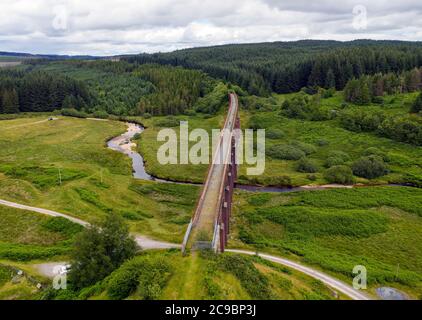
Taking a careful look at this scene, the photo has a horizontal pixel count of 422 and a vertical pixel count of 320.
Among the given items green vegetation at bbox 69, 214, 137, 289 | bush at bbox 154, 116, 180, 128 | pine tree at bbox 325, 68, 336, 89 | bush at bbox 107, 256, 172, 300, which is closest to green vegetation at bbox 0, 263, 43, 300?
green vegetation at bbox 69, 214, 137, 289

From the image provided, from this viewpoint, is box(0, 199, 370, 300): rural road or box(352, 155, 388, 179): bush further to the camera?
box(352, 155, 388, 179): bush

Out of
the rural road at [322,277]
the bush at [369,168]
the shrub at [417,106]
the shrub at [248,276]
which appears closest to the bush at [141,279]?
the shrub at [248,276]

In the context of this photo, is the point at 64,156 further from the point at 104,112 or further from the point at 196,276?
the point at 196,276

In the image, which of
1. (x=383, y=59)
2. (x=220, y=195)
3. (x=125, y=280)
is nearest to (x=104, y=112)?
(x=220, y=195)

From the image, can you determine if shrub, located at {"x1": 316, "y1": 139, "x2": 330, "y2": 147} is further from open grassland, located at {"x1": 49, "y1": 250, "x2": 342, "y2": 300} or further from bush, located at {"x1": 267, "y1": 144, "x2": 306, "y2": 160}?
open grassland, located at {"x1": 49, "y1": 250, "x2": 342, "y2": 300}

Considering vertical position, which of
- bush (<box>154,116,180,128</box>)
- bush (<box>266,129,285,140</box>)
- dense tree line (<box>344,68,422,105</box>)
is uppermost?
dense tree line (<box>344,68,422,105</box>)

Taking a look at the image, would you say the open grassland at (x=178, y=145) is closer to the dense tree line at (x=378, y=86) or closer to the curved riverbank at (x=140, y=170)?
the curved riverbank at (x=140, y=170)
